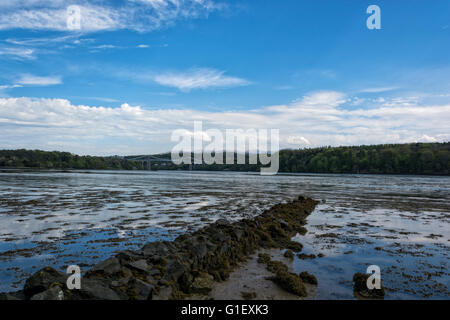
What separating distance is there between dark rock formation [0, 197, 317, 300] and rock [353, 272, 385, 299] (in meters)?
1.43

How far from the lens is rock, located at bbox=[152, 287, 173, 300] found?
21.2ft

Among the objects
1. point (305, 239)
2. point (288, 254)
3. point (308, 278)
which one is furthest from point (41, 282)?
point (305, 239)

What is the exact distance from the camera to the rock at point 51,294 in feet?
17.8

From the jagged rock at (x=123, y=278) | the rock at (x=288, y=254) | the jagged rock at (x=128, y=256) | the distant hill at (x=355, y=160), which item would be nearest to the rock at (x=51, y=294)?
the jagged rock at (x=123, y=278)

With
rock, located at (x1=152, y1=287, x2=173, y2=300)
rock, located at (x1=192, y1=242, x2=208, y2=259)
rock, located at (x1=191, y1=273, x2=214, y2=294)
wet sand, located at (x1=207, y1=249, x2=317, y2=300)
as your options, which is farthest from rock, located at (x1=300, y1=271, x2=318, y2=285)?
rock, located at (x1=152, y1=287, x2=173, y2=300)

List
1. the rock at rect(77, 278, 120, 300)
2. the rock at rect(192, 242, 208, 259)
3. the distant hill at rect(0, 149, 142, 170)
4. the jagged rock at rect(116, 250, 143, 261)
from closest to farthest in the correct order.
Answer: the rock at rect(77, 278, 120, 300) < the jagged rock at rect(116, 250, 143, 261) < the rock at rect(192, 242, 208, 259) < the distant hill at rect(0, 149, 142, 170)

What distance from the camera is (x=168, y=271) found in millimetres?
7578

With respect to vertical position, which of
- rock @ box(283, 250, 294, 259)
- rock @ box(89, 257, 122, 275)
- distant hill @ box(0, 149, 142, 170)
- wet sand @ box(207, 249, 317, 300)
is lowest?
rock @ box(283, 250, 294, 259)

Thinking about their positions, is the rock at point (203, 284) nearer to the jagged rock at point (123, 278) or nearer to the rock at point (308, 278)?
the jagged rock at point (123, 278)

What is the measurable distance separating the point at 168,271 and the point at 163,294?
1005 millimetres

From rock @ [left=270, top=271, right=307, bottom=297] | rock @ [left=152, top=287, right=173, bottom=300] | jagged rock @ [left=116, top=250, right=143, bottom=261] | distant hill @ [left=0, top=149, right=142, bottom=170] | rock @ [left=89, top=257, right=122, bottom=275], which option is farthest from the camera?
distant hill @ [left=0, top=149, right=142, bottom=170]

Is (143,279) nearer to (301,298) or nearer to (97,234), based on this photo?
(301,298)

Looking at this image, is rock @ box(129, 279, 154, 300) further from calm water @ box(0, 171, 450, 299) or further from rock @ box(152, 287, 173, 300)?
calm water @ box(0, 171, 450, 299)
